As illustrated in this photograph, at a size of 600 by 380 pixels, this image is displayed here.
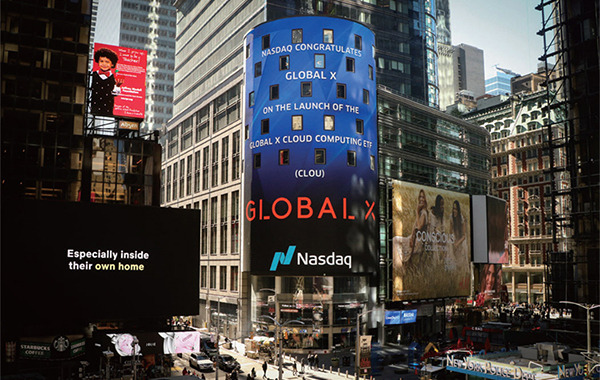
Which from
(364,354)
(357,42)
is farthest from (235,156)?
(364,354)

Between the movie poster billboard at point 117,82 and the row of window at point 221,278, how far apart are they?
31390 millimetres

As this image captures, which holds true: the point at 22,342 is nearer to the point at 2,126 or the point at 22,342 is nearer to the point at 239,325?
the point at 2,126

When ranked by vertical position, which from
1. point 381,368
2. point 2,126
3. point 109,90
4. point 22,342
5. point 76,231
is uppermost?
point 109,90

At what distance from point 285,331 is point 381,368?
15523 millimetres

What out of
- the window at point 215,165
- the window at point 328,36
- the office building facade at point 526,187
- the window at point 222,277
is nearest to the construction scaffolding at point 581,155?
the window at point 328,36

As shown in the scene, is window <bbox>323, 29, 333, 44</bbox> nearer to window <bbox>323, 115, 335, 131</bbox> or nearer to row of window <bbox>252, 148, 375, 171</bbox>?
window <bbox>323, 115, 335, 131</bbox>

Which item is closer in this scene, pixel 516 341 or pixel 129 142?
pixel 129 142

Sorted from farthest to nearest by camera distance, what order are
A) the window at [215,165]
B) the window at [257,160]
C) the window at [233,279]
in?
the window at [215,165], the window at [233,279], the window at [257,160]

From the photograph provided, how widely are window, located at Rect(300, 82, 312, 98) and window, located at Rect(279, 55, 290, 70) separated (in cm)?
338

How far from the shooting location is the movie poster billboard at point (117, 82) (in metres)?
59.3

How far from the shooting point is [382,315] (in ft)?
256

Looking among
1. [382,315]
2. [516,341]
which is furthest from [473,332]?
[382,315]

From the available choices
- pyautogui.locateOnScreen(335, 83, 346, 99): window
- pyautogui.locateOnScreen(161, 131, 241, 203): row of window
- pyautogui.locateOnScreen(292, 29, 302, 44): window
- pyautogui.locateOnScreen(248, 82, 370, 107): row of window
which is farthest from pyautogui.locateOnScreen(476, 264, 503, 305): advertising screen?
pyautogui.locateOnScreen(292, 29, 302, 44): window

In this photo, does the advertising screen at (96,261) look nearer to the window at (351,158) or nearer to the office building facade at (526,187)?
the window at (351,158)
